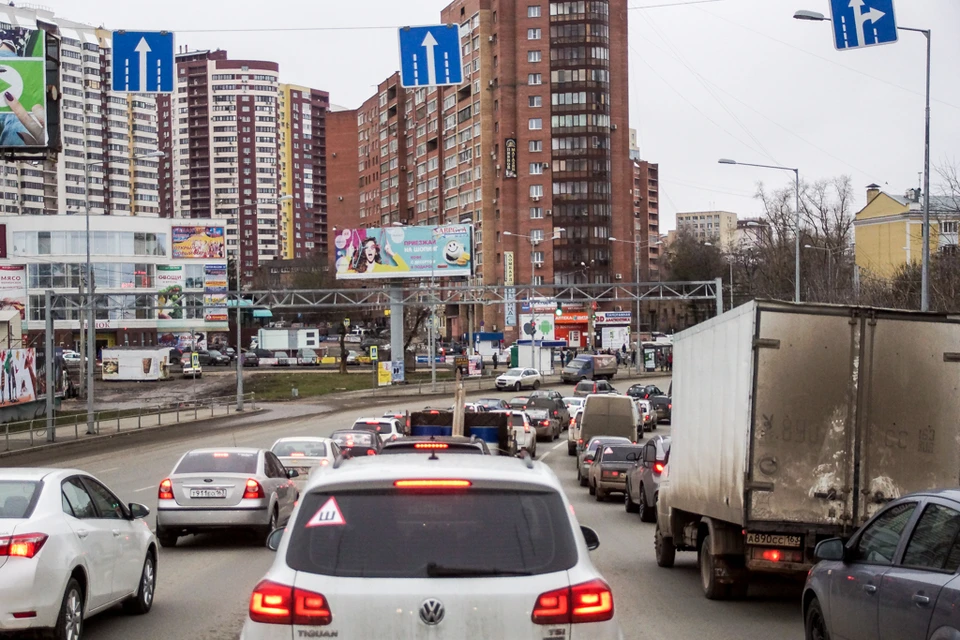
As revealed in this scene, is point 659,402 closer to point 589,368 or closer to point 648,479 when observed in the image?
point 589,368

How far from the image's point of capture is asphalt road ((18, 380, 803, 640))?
33.9 ft

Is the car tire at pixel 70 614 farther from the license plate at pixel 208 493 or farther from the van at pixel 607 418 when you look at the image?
the van at pixel 607 418

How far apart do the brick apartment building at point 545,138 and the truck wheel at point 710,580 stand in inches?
3889

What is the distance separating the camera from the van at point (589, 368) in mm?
82375

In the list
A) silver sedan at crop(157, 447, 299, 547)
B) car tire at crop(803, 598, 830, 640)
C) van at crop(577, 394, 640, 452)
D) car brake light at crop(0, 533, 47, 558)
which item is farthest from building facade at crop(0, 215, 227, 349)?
car tire at crop(803, 598, 830, 640)

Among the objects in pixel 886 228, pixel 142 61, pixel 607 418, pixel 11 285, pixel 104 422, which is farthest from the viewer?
pixel 886 228

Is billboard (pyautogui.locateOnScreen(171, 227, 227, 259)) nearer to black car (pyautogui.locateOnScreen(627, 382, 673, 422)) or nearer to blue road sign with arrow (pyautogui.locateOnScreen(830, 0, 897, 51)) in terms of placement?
black car (pyautogui.locateOnScreen(627, 382, 673, 422))

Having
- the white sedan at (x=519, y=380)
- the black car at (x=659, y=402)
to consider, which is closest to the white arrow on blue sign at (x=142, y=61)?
the black car at (x=659, y=402)

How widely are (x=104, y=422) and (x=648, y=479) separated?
37477 millimetres

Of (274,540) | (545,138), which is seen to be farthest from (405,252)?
(274,540)

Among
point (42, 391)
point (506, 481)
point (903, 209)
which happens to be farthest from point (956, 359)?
point (903, 209)

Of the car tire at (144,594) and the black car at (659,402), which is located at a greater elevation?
the car tire at (144,594)

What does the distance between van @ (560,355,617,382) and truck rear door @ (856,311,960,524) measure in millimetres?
71096

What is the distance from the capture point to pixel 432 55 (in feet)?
65.2
